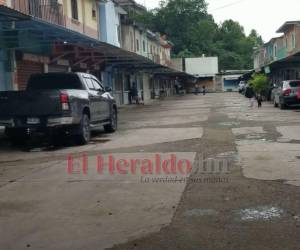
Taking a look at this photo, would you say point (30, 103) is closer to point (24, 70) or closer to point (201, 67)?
point (24, 70)

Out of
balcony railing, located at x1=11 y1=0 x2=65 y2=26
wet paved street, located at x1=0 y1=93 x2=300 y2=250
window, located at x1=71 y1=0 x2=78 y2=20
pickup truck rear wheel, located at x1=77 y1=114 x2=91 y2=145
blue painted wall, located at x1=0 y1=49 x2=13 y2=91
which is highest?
window, located at x1=71 y1=0 x2=78 y2=20

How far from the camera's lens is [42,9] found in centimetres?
2153

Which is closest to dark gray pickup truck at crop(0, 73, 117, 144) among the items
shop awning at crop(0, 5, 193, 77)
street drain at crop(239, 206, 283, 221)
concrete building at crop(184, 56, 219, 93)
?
shop awning at crop(0, 5, 193, 77)

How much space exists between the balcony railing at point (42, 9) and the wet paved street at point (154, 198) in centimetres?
890

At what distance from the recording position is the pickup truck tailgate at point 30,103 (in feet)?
41.3

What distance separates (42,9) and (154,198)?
637 inches

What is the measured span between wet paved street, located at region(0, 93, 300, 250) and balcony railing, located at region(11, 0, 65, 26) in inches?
350

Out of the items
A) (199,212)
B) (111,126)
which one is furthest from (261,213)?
(111,126)

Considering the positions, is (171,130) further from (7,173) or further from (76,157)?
(7,173)

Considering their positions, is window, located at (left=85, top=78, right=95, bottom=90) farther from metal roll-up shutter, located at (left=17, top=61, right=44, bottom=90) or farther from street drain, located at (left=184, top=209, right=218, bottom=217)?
street drain, located at (left=184, top=209, right=218, bottom=217)

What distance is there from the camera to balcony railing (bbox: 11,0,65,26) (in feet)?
65.2

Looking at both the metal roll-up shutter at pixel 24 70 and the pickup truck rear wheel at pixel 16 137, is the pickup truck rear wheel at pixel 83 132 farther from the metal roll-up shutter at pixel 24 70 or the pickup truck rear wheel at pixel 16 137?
the metal roll-up shutter at pixel 24 70

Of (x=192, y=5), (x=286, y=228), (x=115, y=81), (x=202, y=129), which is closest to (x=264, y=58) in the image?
(x=192, y=5)

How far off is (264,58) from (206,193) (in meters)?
68.4
